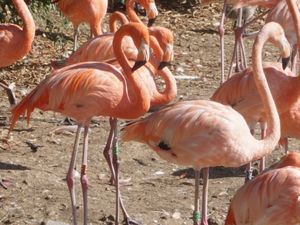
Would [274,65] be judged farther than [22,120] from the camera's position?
No

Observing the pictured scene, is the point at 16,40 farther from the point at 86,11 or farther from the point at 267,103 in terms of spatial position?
the point at 267,103

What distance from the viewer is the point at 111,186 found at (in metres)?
6.34

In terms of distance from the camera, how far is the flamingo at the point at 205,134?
16.4ft

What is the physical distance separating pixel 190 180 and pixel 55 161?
39.3 inches

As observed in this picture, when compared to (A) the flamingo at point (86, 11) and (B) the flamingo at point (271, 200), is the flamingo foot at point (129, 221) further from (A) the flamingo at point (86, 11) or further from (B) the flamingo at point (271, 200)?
(A) the flamingo at point (86, 11)

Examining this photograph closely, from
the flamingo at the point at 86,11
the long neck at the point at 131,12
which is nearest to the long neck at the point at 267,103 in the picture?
the long neck at the point at 131,12

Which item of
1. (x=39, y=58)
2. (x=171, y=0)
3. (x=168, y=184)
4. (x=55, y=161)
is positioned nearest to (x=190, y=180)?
(x=168, y=184)

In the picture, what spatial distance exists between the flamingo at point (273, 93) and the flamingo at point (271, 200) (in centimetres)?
115

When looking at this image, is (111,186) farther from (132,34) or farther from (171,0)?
(171,0)

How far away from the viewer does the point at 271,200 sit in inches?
181

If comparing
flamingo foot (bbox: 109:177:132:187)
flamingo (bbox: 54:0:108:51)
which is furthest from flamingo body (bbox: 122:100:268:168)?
flamingo (bbox: 54:0:108:51)

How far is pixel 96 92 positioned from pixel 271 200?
4.37 ft

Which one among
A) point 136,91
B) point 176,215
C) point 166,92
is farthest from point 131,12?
point 176,215

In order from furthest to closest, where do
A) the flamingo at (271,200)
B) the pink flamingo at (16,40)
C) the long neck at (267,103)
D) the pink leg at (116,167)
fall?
the pink flamingo at (16,40) < the pink leg at (116,167) < the long neck at (267,103) < the flamingo at (271,200)
